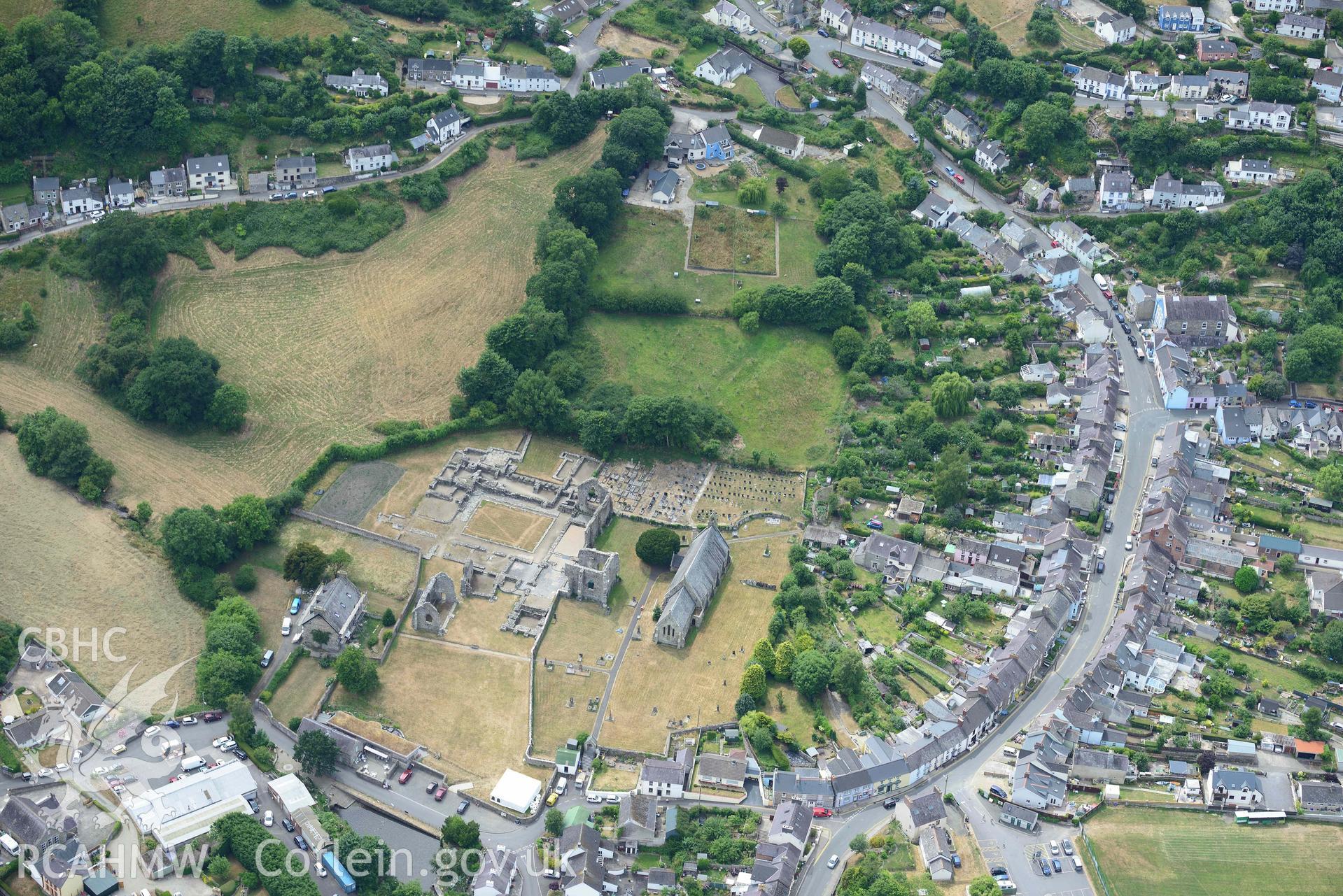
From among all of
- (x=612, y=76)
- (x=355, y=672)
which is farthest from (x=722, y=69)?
(x=355, y=672)

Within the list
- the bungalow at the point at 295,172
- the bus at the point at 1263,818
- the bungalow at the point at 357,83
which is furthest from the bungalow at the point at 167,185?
the bus at the point at 1263,818

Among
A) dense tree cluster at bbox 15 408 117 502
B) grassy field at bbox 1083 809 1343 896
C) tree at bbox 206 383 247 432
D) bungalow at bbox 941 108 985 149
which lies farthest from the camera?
bungalow at bbox 941 108 985 149

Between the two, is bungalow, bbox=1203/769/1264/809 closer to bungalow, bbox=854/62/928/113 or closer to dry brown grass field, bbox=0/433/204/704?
dry brown grass field, bbox=0/433/204/704

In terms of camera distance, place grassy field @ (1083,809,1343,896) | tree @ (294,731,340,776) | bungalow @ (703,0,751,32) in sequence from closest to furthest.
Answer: grassy field @ (1083,809,1343,896), tree @ (294,731,340,776), bungalow @ (703,0,751,32)

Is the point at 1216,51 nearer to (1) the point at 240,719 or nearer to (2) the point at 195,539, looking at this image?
(2) the point at 195,539

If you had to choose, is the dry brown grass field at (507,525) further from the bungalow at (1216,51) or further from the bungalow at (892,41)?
the bungalow at (1216,51)

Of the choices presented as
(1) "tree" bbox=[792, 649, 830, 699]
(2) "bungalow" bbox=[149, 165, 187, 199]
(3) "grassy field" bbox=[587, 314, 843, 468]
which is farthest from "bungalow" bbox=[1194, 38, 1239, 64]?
(2) "bungalow" bbox=[149, 165, 187, 199]
